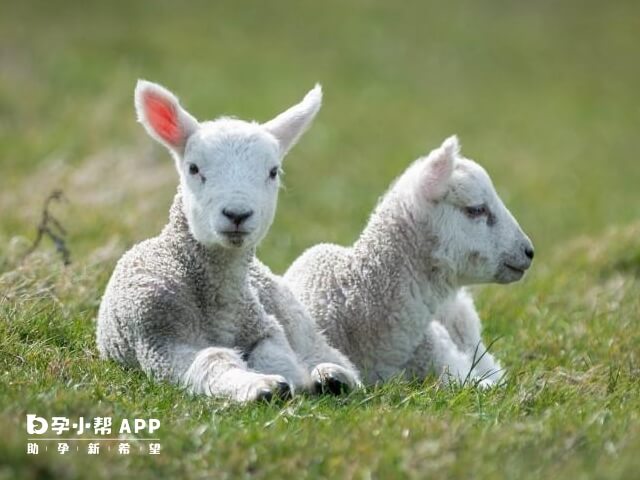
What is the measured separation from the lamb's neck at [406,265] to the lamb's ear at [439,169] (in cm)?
20

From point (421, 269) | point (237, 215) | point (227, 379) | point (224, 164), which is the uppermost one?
point (224, 164)

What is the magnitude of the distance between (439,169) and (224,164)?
1.53 m

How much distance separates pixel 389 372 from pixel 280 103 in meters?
12.4

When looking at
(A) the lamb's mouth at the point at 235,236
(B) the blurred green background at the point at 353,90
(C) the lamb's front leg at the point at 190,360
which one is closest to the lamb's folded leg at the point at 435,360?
(C) the lamb's front leg at the point at 190,360

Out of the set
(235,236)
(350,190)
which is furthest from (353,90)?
(235,236)

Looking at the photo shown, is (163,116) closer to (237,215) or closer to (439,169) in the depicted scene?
(237,215)

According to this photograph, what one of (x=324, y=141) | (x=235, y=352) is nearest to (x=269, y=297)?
(x=235, y=352)

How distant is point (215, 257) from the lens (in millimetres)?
6777

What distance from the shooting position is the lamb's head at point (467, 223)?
7.59 metres

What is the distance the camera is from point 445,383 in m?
7.07

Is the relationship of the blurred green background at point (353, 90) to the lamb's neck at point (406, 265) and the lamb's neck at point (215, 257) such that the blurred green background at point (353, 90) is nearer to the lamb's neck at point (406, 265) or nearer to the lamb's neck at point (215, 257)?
the lamb's neck at point (406, 265)

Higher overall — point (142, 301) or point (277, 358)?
point (142, 301)

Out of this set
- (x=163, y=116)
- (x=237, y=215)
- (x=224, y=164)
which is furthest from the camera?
(x=163, y=116)

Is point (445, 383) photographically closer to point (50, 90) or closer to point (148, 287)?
point (148, 287)
